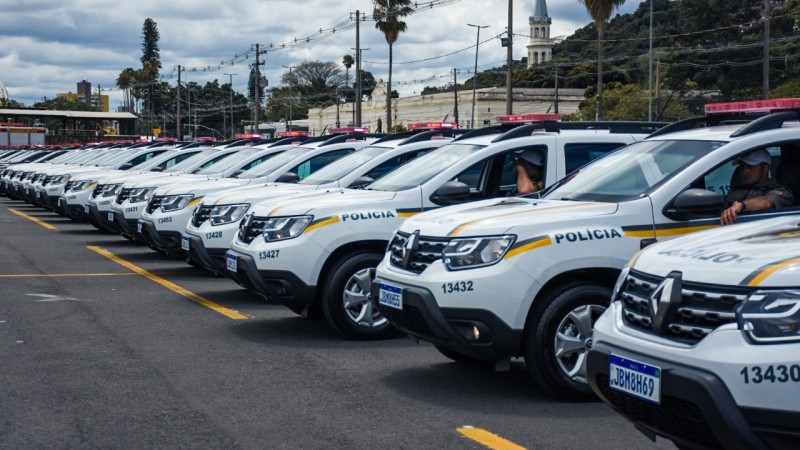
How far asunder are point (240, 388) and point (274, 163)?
8.42 metres

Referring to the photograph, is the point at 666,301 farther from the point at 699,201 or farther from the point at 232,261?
the point at 232,261

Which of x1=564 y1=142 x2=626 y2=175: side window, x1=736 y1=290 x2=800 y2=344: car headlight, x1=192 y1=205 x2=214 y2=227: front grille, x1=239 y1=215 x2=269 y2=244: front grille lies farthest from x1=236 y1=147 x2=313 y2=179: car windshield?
x1=736 y1=290 x2=800 y2=344: car headlight

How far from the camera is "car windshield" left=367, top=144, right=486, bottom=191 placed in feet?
31.8

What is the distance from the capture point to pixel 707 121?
328 inches

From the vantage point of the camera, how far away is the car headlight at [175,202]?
45.5ft

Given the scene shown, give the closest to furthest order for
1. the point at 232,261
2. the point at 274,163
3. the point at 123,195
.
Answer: the point at 232,261 < the point at 274,163 < the point at 123,195

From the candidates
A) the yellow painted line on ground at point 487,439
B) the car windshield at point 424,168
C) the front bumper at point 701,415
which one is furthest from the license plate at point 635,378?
the car windshield at point 424,168

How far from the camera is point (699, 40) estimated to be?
220 feet

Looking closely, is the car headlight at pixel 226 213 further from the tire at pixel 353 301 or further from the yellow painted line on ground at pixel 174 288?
the tire at pixel 353 301

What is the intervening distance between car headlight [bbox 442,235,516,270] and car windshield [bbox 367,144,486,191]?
2664mm

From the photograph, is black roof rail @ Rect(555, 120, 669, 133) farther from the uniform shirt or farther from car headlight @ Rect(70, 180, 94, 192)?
car headlight @ Rect(70, 180, 94, 192)

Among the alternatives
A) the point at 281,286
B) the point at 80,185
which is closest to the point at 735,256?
the point at 281,286

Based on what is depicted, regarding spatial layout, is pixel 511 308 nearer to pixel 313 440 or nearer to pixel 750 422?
pixel 313 440

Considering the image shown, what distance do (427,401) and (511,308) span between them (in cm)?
84
